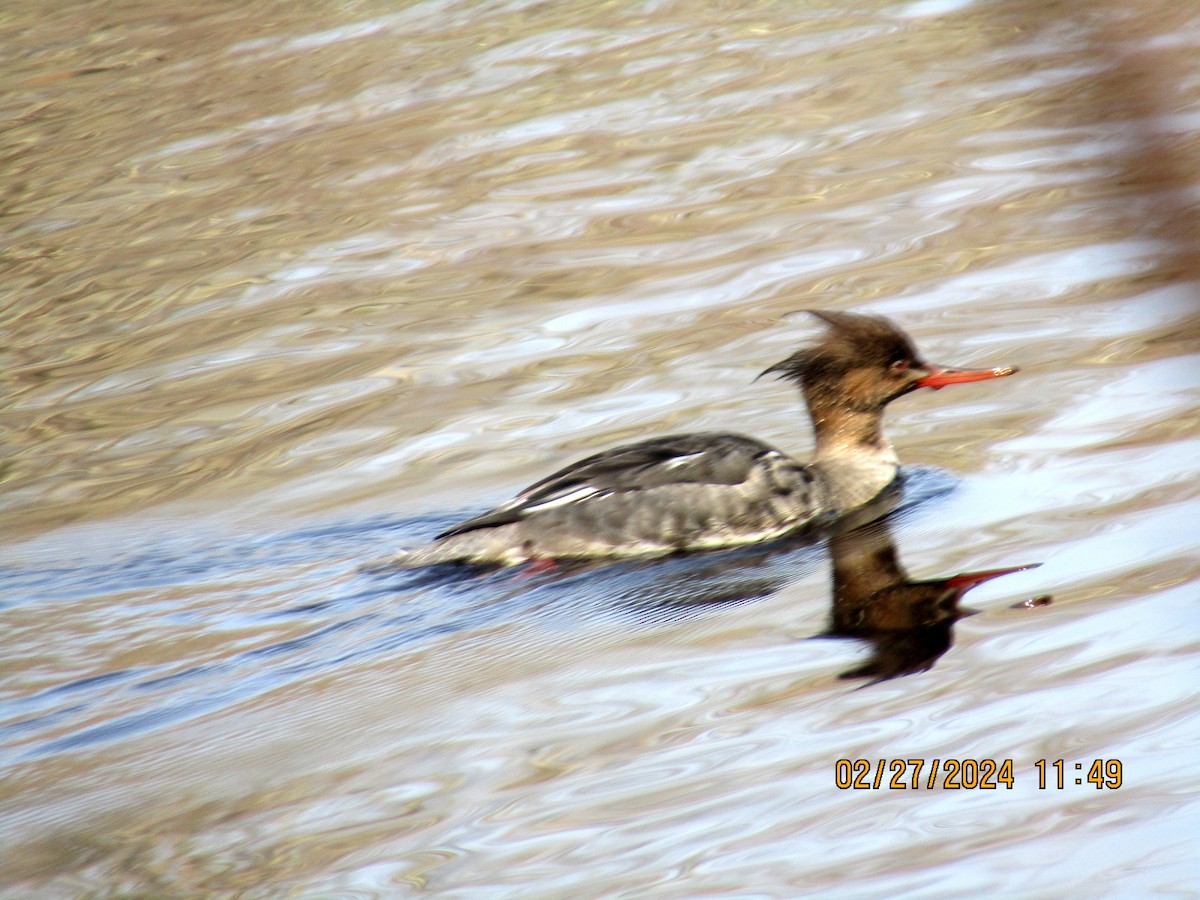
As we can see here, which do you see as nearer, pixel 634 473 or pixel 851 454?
pixel 634 473

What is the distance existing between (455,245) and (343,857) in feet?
22.2

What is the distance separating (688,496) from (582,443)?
972mm

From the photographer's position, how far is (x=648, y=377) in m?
8.03

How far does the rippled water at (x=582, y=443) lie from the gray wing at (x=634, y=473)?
0.31 metres

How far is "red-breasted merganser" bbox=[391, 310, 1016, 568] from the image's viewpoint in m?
6.38

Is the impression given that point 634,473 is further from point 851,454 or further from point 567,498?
point 851,454

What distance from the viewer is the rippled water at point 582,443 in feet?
13.0

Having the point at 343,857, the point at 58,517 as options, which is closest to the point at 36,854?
the point at 343,857

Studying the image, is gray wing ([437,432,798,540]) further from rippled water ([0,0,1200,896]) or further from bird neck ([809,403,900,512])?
bird neck ([809,403,900,512])
